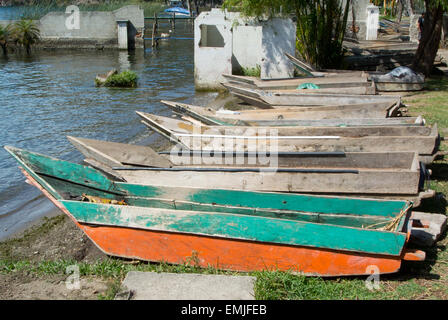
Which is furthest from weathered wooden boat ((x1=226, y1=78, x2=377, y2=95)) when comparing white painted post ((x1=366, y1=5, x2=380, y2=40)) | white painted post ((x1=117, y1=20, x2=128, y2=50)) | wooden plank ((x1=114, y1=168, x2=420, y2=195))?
white painted post ((x1=117, y1=20, x2=128, y2=50))

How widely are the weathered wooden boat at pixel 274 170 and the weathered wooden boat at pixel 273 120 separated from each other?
1.58 meters

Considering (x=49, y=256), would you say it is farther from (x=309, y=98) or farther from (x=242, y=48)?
(x=242, y=48)

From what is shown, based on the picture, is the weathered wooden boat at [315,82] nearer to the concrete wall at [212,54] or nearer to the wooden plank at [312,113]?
the wooden plank at [312,113]

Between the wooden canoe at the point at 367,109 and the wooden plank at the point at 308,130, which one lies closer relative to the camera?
the wooden plank at the point at 308,130

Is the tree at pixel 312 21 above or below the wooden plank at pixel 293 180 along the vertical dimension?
above

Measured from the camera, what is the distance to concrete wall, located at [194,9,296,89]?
14.8 meters

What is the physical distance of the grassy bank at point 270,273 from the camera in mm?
4363

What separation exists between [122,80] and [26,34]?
53.2ft

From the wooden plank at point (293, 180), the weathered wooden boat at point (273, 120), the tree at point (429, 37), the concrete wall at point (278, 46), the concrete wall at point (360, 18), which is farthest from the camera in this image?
the concrete wall at point (360, 18)

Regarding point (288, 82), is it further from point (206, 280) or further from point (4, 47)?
point (4, 47)

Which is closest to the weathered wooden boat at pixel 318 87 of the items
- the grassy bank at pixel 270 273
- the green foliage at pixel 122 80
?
the grassy bank at pixel 270 273

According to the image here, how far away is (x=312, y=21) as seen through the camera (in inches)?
587

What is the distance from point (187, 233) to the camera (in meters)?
4.95

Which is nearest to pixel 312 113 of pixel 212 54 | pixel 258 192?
pixel 258 192
